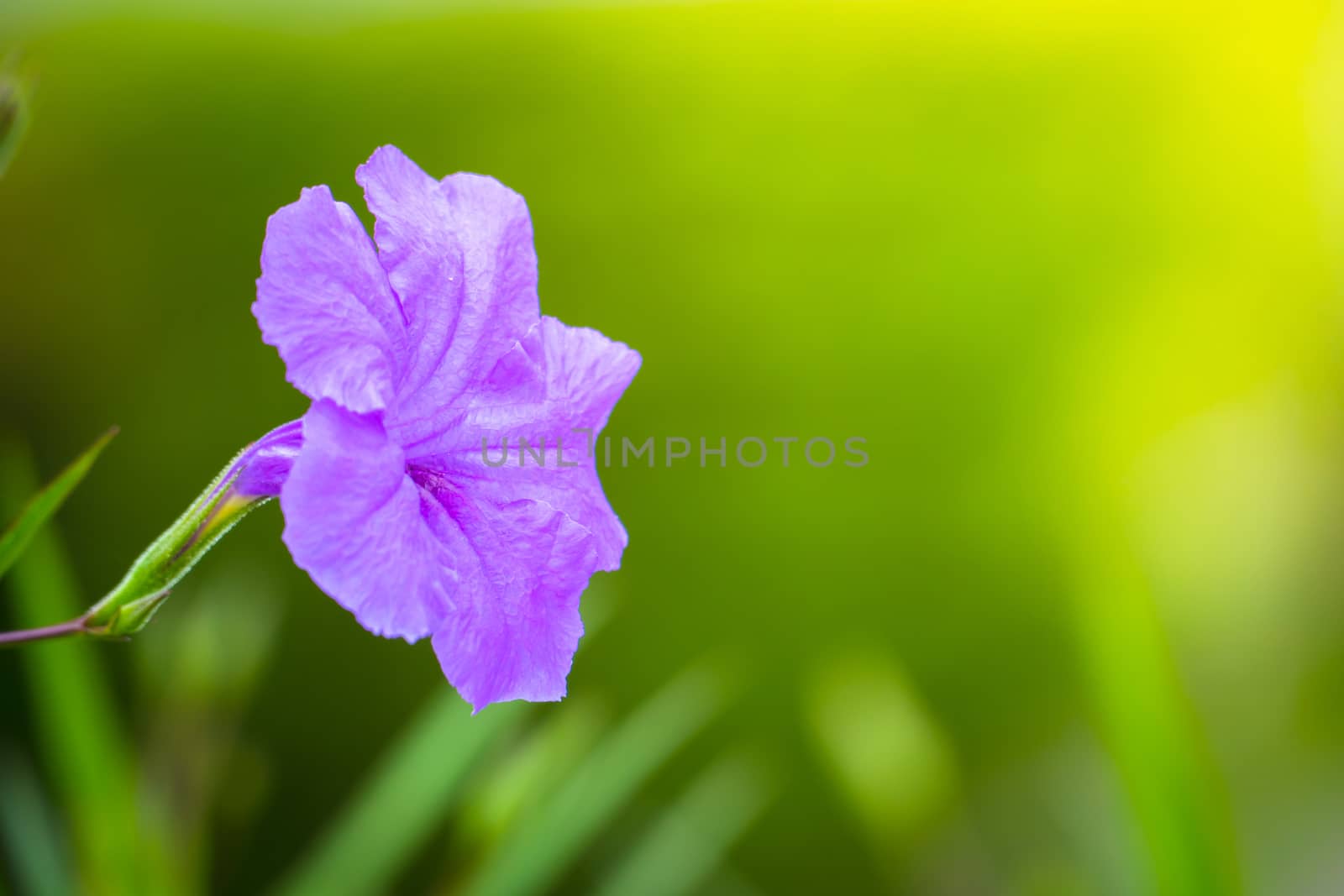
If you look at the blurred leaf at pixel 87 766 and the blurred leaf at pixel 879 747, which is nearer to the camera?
the blurred leaf at pixel 87 766

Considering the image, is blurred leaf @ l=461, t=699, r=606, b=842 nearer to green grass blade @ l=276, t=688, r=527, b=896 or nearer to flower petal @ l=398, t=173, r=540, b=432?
green grass blade @ l=276, t=688, r=527, b=896

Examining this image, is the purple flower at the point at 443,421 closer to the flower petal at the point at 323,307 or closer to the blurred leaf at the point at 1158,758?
the flower petal at the point at 323,307

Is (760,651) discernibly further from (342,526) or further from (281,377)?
(342,526)

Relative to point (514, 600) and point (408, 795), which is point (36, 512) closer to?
point (514, 600)

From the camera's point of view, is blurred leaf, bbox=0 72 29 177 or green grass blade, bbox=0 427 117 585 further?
blurred leaf, bbox=0 72 29 177

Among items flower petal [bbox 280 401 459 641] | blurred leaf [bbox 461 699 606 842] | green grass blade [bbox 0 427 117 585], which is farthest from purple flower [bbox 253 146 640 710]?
blurred leaf [bbox 461 699 606 842]

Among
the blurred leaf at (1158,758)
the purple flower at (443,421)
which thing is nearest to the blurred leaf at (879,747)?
the blurred leaf at (1158,758)

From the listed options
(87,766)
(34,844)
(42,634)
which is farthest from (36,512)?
(34,844)
